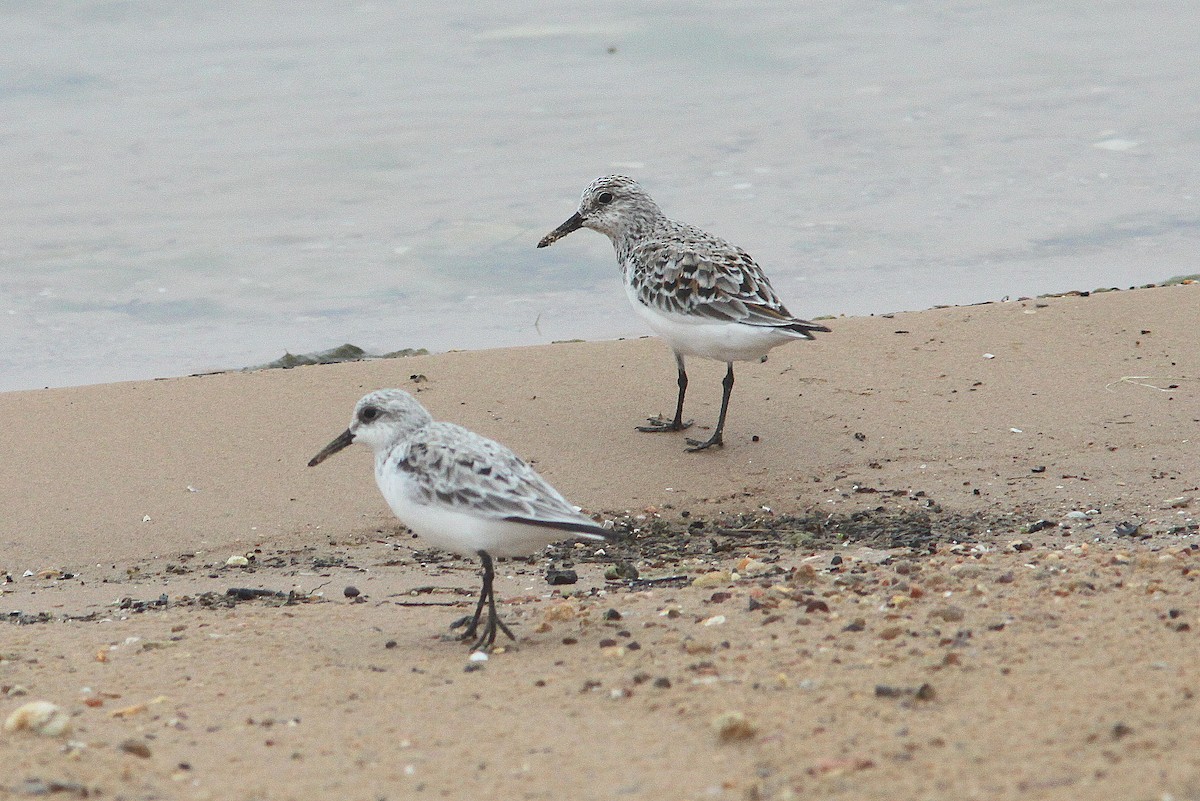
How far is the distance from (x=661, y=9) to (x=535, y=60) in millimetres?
2711

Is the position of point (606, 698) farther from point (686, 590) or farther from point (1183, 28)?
point (1183, 28)

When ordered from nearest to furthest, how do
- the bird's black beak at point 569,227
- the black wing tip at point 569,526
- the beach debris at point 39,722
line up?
1. the beach debris at point 39,722
2. the black wing tip at point 569,526
3. the bird's black beak at point 569,227

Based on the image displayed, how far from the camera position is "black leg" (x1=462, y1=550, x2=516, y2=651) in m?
5.11

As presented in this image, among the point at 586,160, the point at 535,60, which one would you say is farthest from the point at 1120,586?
the point at 535,60

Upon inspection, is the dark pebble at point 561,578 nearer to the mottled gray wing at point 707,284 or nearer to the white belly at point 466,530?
the white belly at point 466,530

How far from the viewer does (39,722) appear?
427 cm

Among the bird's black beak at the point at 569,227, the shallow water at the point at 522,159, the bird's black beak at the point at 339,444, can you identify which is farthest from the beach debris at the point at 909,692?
the shallow water at the point at 522,159

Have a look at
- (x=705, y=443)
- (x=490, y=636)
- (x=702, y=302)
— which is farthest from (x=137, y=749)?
(x=702, y=302)

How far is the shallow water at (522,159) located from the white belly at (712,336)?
2914 millimetres

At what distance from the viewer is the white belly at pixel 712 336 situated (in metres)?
7.61

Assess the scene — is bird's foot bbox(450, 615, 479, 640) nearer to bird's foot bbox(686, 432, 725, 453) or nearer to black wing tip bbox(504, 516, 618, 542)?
black wing tip bbox(504, 516, 618, 542)

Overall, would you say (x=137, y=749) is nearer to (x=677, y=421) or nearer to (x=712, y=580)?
(x=712, y=580)

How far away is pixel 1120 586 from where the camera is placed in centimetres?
498

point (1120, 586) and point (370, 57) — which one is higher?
point (370, 57)
